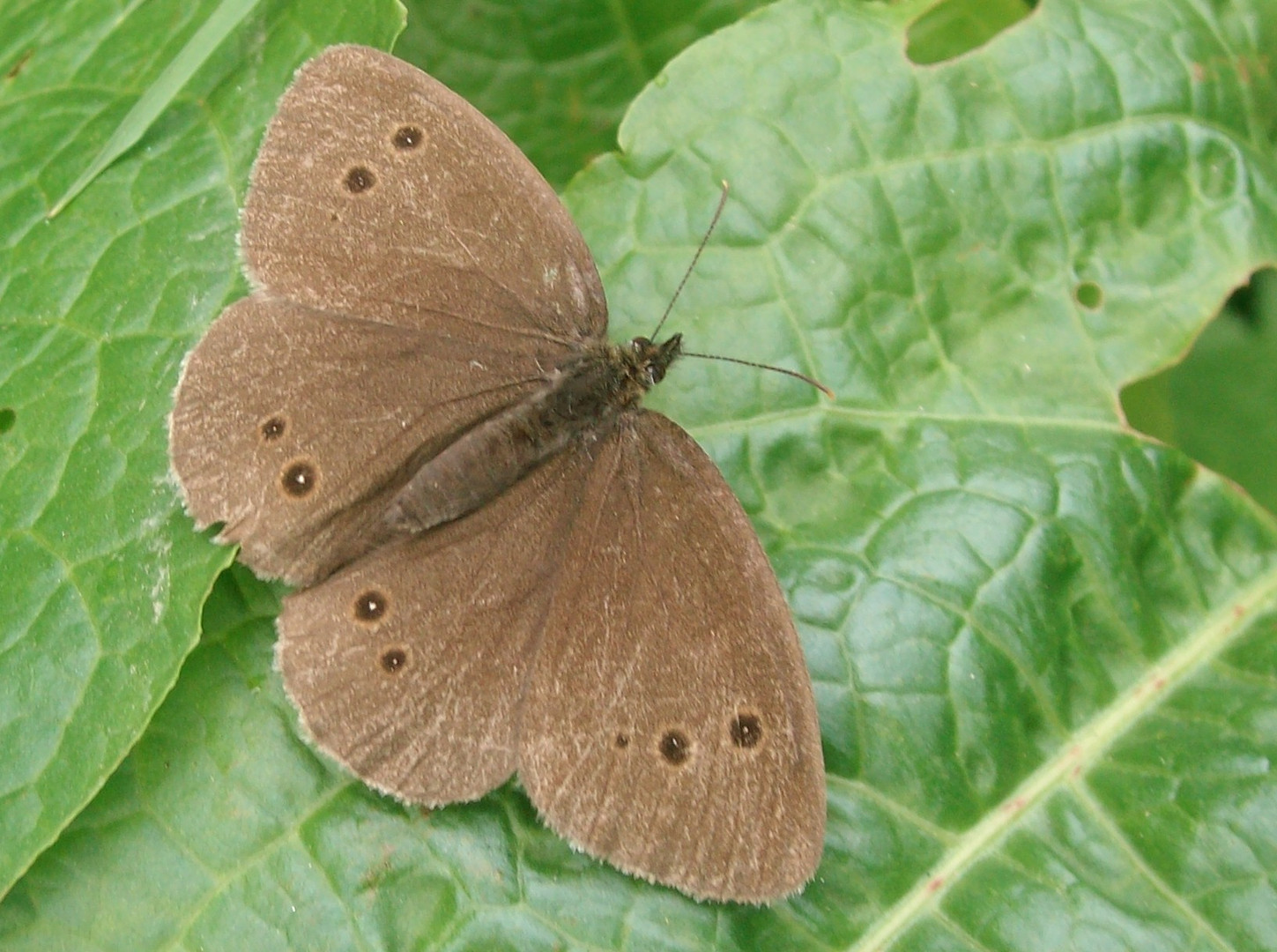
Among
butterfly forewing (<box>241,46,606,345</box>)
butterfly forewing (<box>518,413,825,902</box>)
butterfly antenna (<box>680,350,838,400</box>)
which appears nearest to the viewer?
butterfly forewing (<box>518,413,825,902</box>)

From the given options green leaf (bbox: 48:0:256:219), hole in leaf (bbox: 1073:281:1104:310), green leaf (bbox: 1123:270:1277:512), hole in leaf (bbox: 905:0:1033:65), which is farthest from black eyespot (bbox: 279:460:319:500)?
green leaf (bbox: 1123:270:1277:512)

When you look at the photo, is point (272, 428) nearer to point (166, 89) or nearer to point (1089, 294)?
point (166, 89)

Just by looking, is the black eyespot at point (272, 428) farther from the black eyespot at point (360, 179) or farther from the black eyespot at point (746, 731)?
the black eyespot at point (746, 731)

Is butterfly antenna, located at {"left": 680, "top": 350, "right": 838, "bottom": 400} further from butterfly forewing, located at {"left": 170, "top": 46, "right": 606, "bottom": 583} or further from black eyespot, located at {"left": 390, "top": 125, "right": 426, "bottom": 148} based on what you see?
black eyespot, located at {"left": 390, "top": 125, "right": 426, "bottom": 148}

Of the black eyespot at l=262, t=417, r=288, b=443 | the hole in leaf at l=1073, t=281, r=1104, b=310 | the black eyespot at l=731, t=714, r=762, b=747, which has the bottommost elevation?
the hole in leaf at l=1073, t=281, r=1104, b=310

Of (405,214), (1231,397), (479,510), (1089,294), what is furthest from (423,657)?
(1231,397)

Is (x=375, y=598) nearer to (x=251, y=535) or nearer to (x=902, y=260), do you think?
(x=251, y=535)

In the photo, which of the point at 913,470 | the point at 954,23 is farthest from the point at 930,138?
the point at 913,470

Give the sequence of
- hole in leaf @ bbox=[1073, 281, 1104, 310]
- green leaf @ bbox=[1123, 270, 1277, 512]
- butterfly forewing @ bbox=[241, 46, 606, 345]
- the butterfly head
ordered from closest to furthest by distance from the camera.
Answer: butterfly forewing @ bbox=[241, 46, 606, 345], the butterfly head, hole in leaf @ bbox=[1073, 281, 1104, 310], green leaf @ bbox=[1123, 270, 1277, 512]
